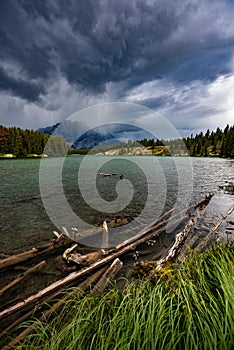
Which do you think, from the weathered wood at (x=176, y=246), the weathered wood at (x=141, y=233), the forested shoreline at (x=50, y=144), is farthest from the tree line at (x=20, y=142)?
the weathered wood at (x=176, y=246)

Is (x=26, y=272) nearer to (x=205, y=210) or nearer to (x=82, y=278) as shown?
(x=82, y=278)

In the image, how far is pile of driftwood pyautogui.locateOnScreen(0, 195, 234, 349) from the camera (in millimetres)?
4375

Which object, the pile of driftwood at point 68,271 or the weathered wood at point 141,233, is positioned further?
the weathered wood at point 141,233

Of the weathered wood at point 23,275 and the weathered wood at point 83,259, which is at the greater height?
the weathered wood at point 83,259

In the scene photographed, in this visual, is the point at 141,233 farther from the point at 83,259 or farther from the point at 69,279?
the point at 69,279

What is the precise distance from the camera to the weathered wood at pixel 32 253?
6582mm

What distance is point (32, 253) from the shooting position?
724 centimetres

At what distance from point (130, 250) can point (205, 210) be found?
28.8 feet

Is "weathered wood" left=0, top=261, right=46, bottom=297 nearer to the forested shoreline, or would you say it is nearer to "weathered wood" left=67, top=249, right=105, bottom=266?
"weathered wood" left=67, top=249, right=105, bottom=266

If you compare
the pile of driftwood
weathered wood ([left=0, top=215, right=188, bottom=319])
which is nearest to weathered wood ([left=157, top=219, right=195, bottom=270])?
the pile of driftwood

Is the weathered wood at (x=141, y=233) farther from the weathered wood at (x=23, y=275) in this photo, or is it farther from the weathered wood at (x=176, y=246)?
the weathered wood at (x=23, y=275)

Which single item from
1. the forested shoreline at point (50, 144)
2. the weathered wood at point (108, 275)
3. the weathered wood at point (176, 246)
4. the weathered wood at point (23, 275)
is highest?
the forested shoreline at point (50, 144)

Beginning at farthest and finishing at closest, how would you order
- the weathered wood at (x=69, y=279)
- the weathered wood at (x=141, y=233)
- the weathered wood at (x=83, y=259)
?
1. the weathered wood at (x=141, y=233)
2. the weathered wood at (x=83, y=259)
3. the weathered wood at (x=69, y=279)

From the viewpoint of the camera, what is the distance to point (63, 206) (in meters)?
15.8
